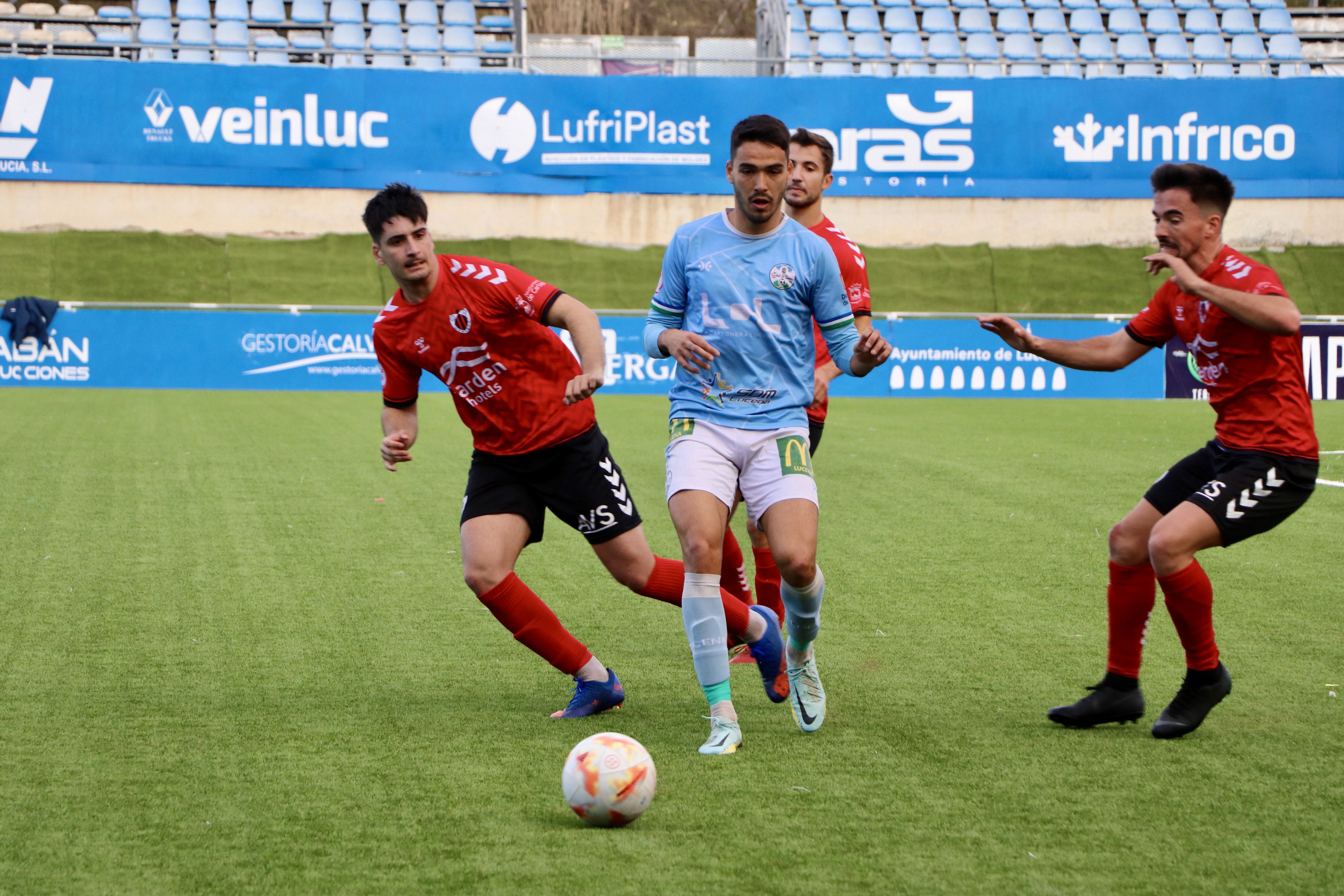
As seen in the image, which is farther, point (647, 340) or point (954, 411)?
point (954, 411)

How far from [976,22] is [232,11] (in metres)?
15.2

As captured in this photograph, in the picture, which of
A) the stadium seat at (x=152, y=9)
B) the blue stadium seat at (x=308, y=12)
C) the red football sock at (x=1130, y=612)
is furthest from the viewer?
the blue stadium seat at (x=308, y=12)

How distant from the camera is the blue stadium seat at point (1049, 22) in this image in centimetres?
2850

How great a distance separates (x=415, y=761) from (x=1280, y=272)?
87.7 feet

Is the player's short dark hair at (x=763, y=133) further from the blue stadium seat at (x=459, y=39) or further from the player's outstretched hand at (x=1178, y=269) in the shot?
the blue stadium seat at (x=459, y=39)

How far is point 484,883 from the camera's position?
3020mm

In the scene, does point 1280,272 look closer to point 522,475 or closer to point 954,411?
point 954,411

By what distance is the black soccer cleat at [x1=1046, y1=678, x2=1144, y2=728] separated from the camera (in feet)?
14.4

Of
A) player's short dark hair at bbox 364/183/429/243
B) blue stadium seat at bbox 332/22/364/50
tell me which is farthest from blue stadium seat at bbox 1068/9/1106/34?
player's short dark hair at bbox 364/183/429/243

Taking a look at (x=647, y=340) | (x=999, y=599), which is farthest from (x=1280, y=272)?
(x=647, y=340)

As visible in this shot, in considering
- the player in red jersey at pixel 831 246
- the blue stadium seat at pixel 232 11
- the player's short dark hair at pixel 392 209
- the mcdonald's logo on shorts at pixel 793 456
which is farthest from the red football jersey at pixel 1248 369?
the blue stadium seat at pixel 232 11

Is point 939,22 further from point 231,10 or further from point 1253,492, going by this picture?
point 1253,492

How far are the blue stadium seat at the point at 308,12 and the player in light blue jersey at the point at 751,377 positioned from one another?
25064mm

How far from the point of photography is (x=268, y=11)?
27047mm
